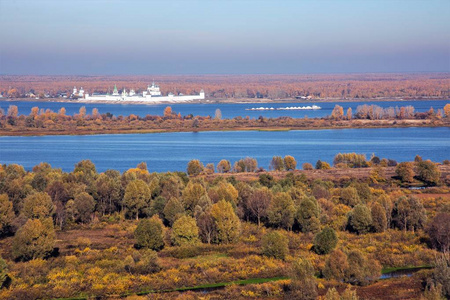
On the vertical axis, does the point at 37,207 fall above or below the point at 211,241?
above

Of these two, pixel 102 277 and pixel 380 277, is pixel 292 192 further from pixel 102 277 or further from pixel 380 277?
pixel 102 277

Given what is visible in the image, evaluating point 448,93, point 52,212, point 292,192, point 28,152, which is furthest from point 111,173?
point 448,93

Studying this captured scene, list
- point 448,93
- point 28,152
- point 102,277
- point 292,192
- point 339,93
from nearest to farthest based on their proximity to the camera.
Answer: point 102,277
point 292,192
point 28,152
point 448,93
point 339,93

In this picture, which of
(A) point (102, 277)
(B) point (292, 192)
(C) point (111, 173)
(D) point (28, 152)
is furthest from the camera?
(D) point (28, 152)

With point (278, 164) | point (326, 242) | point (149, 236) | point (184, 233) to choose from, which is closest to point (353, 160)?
point (278, 164)

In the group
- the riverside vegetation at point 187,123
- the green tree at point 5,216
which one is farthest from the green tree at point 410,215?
the riverside vegetation at point 187,123

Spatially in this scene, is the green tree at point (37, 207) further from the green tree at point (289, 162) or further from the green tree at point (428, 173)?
the green tree at point (428, 173)

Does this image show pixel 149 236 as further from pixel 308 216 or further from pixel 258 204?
pixel 308 216
